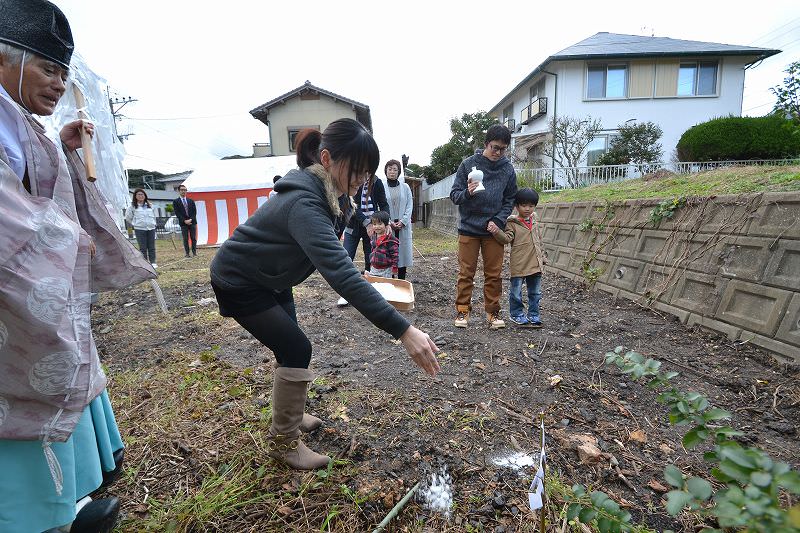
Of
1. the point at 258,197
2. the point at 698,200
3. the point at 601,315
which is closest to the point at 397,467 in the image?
the point at 601,315

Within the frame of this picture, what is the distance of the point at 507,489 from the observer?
67.1 inches

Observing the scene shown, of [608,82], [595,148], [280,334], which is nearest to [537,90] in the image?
[608,82]

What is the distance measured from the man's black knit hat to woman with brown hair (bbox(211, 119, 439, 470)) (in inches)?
29.4

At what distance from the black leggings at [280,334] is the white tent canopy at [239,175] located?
9.86m

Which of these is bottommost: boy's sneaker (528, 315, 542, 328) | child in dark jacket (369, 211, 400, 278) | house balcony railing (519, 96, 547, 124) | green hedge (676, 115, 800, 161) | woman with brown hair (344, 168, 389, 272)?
boy's sneaker (528, 315, 542, 328)

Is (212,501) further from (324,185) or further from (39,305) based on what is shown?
(324,185)

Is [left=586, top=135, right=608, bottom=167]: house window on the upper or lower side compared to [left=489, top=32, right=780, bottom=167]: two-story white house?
lower

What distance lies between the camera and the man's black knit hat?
116 centimetres

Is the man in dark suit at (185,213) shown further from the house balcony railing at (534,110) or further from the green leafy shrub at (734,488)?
the house balcony railing at (534,110)

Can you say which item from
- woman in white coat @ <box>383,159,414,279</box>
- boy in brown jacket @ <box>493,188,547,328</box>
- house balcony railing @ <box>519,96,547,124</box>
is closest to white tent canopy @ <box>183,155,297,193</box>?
woman in white coat @ <box>383,159,414,279</box>

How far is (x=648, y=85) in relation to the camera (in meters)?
17.8

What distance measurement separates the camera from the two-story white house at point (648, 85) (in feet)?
57.4

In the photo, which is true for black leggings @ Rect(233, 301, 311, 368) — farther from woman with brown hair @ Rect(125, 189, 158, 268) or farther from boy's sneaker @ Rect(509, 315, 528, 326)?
woman with brown hair @ Rect(125, 189, 158, 268)

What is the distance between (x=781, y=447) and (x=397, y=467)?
1818 millimetres
